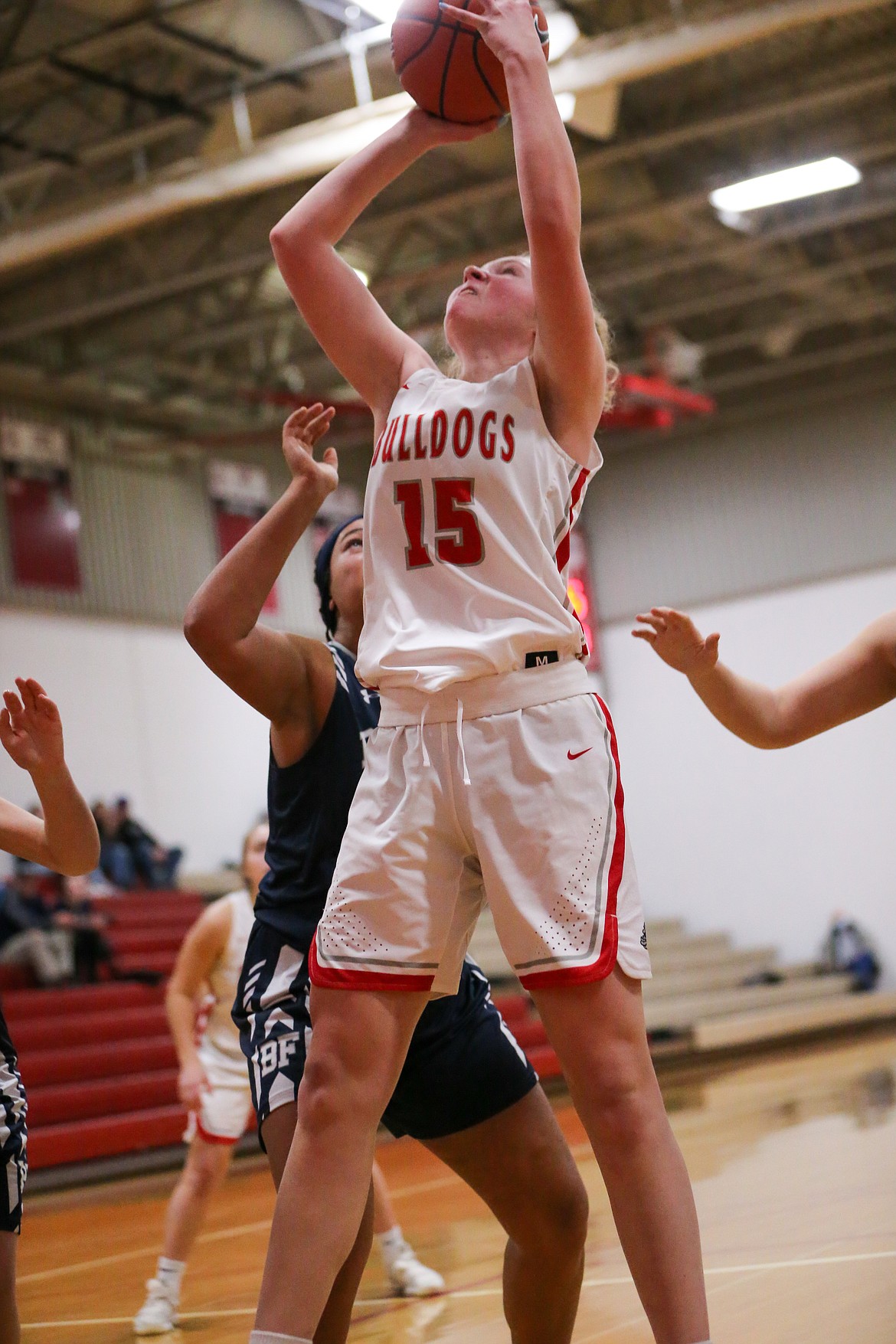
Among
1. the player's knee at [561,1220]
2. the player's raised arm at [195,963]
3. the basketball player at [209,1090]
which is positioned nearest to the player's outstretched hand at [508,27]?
the player's knee at [561,1220]

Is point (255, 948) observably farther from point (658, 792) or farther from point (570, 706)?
point (658, 792)

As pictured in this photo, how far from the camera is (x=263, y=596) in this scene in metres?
2.74

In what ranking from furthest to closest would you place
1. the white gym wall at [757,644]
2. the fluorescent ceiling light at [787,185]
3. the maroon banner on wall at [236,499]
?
the white gym wall at [757,644] < the maroon banner on wall at [236,499] < the fluorescent ceiling light at [787,185]

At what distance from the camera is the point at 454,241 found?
50.4 feet

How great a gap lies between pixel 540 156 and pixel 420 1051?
5.33 feet

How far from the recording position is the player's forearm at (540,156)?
2379 mm

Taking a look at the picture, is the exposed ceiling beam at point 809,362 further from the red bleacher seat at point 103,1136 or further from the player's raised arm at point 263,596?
the player's raised arm at point 263,596

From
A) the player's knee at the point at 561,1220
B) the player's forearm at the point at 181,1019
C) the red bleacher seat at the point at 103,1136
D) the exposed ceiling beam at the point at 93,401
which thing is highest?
the exposed ceiling beam at the point at 93,401

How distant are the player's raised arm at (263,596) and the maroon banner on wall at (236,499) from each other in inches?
573

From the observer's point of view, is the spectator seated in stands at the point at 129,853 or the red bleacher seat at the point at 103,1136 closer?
the red bleacher seat at the point at 103,1136

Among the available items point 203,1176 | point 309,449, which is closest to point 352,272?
point 309,449

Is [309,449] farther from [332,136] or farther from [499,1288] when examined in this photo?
[332,136]

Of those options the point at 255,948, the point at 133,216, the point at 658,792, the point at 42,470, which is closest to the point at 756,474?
the point at 658,792

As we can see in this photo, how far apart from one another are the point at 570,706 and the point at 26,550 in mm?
13750
